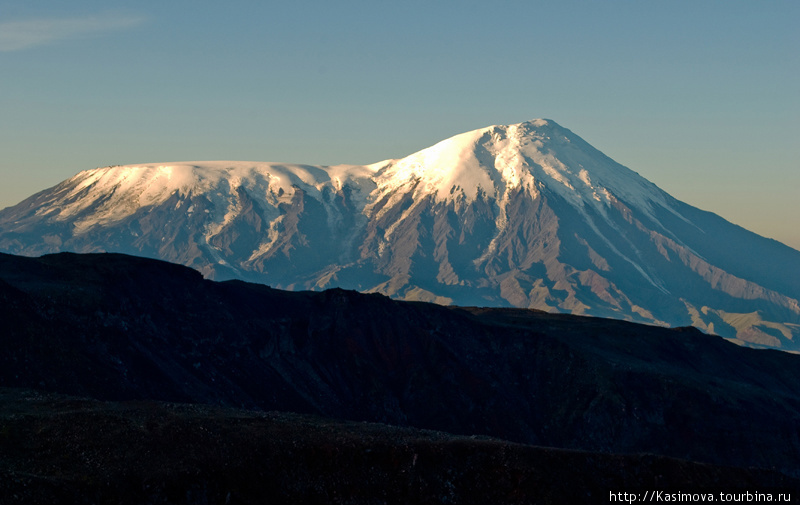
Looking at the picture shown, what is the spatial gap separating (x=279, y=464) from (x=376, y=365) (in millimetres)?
73962

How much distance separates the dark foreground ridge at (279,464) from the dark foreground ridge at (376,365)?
118 feet

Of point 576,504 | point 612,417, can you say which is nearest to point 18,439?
point 576,504

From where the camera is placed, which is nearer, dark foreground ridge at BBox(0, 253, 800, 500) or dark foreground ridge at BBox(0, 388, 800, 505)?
dark foreground ridge at BBox(0, 388, 800, 505)

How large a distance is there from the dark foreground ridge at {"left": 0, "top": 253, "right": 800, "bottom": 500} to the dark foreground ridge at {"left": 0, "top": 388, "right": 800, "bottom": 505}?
35833 mm

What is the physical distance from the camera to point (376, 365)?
5497 inches

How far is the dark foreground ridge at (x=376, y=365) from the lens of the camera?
374 feet

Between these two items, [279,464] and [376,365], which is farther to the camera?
[376,365]

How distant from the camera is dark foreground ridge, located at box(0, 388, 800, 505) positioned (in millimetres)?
61250

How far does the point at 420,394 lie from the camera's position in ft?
447

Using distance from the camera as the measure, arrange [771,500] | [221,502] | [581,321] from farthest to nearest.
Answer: [581,321] < [771,500] < [221,502]

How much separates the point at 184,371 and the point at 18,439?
52.0m

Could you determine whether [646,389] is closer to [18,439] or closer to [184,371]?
[184,371]

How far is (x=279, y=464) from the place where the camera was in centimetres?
6581

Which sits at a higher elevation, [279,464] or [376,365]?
[279,464]
